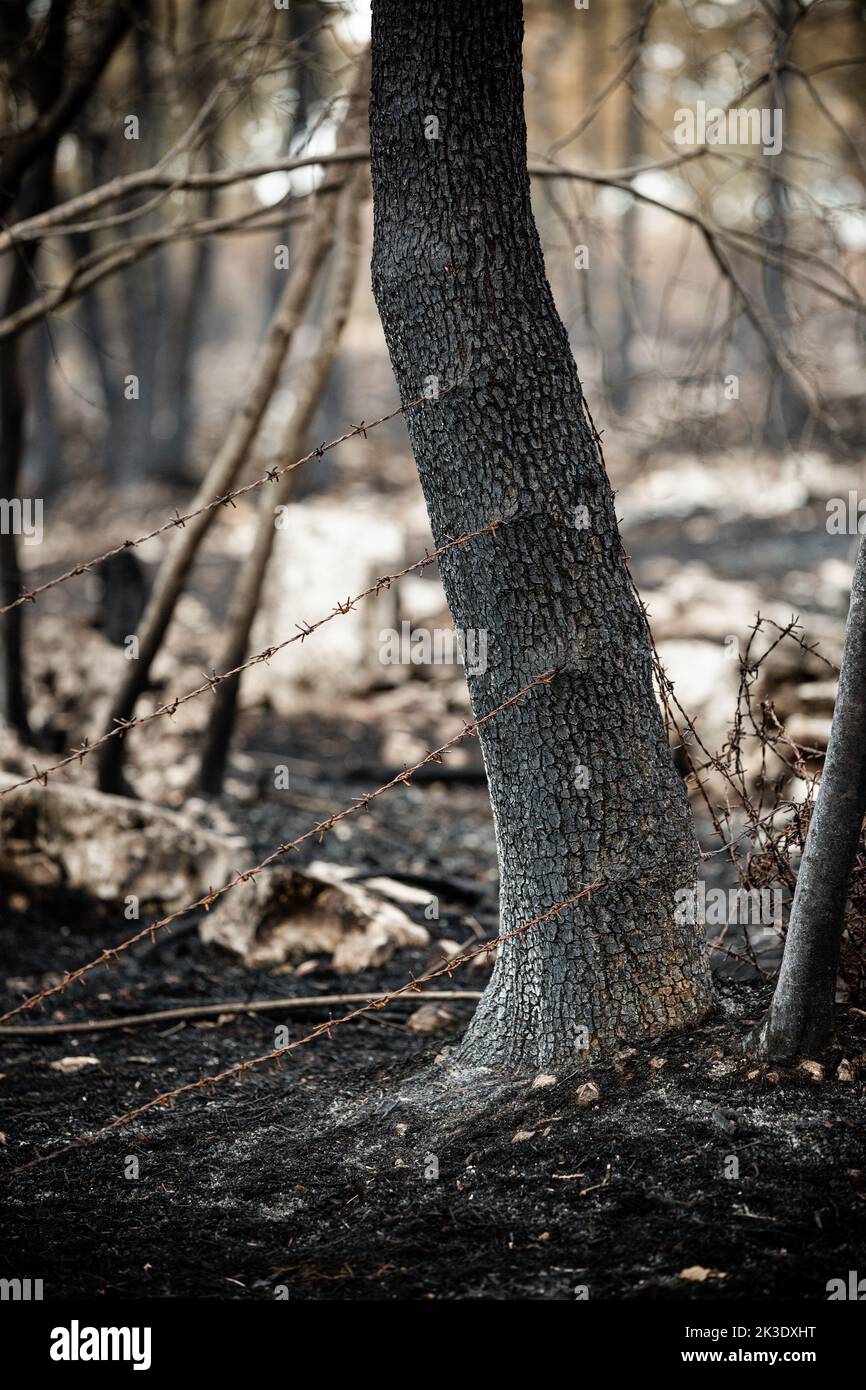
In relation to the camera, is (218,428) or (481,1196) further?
(218,428)

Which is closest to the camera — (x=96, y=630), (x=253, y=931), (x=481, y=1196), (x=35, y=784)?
(x=481, y=1196)

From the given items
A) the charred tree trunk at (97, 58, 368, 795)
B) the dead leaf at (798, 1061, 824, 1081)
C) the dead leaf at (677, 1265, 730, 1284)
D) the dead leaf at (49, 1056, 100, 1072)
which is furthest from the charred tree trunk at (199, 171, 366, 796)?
the dead leaf at (677, 1265, 730, 1284)

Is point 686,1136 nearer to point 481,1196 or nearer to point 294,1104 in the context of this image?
point 481,1196

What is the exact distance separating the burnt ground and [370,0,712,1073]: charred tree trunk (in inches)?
11.2

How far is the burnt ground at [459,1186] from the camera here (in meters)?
2.53

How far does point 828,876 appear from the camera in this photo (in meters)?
2.90

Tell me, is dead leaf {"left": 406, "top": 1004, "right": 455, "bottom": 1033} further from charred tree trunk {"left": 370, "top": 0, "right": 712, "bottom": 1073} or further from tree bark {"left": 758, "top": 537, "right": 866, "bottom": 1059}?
tree bark {"left": 758, "top": 537, "right": 866, "bottom": 1059}

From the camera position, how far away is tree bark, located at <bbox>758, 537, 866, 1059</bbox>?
9.23 feet

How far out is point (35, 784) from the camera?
18.5 ft

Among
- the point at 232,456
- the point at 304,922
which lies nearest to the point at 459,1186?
the point at 304,922

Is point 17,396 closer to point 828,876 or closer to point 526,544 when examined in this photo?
Answer: point 526,544

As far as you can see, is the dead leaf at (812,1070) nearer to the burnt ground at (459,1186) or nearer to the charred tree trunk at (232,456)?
the burnt ground at (459,1186)
